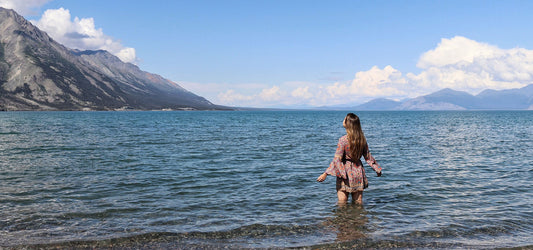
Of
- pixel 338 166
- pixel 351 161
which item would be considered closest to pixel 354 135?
pixel 351 161

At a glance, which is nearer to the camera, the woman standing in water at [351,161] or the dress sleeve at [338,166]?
the woman standing in water at [351,161]

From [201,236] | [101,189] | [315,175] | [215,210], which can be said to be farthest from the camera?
[315,175]

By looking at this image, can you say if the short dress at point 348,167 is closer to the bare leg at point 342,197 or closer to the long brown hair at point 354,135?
the long brown hair at point 354,135

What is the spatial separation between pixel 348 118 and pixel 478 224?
5.04 m

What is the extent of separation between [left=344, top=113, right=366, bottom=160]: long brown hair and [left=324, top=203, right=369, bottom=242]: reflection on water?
195 cm

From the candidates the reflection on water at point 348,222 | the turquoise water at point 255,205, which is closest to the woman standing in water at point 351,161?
the reflection on water at point 348,222

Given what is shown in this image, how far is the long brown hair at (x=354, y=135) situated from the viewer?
35.3ft

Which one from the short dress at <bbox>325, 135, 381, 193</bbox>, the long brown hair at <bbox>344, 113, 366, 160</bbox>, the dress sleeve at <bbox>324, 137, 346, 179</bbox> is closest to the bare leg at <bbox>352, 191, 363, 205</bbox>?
the short dress at <bbox>325, 135, 381, 193</bbox>

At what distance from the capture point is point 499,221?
1113 cm

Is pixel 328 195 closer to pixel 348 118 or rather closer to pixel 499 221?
pixel 348 118

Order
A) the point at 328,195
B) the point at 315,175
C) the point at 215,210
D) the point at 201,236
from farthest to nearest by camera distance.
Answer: the point at 315,175 → the point at 328,195 → the point at 215,210 → the point at 201,236

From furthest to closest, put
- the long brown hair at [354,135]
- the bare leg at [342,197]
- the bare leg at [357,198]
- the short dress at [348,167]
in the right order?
the bare leg at [357,198] < the bare leg at [342,197] < the short dress at [348,167] < the long brown hair at [354,135]

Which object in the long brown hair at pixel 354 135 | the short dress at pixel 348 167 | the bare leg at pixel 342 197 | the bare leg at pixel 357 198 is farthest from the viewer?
the bare leg at pixel 357 198

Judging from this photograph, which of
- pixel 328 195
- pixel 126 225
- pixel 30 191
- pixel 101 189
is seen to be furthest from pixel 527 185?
pixel 30 191
